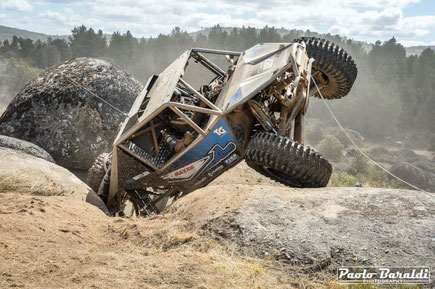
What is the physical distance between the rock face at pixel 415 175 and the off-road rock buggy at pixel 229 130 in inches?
620

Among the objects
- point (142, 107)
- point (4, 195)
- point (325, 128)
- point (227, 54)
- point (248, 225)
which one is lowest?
point (325, 128)

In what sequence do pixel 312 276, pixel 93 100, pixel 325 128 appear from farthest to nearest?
1. pixel 325 128
2. pixel 93 100
3. pixel 312 276

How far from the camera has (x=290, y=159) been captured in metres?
6.57

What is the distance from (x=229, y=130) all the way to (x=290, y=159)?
1063 millimetres

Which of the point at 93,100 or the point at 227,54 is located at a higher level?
the point at 227,54

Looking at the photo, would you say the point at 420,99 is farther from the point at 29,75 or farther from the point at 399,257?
the point at 399,257

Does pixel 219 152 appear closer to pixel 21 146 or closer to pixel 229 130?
pixel 229 130

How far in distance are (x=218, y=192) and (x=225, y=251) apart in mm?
1346

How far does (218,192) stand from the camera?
596 cm

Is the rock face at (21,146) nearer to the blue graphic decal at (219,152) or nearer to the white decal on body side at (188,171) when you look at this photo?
the white decal on body side at (188,171)

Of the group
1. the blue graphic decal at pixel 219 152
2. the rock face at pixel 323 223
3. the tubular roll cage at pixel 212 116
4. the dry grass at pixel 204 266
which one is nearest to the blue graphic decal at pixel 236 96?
the tubular roll cage at pixel 212 116

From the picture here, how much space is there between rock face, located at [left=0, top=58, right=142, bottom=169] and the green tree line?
64.1 feet

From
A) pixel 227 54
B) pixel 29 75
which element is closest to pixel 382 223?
pixel 227 54

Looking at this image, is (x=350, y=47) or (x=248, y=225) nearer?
(x=248, y=225)
